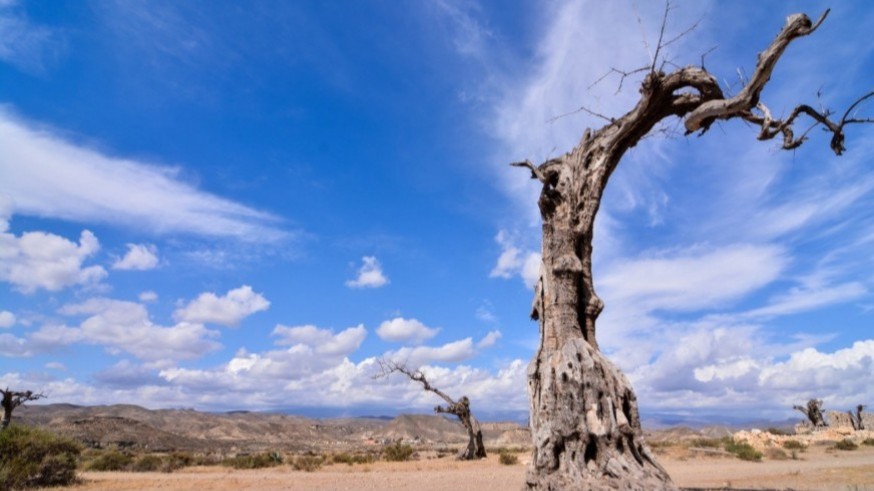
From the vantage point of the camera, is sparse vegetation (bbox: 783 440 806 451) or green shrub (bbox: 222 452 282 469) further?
sparse vegetation (bbox: 783 440 806 451)

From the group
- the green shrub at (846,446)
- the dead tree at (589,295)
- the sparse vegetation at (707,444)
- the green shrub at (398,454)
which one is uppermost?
the dead tree at (589,295)

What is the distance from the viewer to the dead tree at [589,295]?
6500mm

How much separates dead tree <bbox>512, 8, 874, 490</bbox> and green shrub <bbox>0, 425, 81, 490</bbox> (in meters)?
15.2

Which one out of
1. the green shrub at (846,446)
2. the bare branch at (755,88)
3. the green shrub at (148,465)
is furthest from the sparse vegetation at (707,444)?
the bare branch at (755,88)

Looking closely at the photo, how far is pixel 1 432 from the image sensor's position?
15797 millimetres

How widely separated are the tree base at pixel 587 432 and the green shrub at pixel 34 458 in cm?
1509

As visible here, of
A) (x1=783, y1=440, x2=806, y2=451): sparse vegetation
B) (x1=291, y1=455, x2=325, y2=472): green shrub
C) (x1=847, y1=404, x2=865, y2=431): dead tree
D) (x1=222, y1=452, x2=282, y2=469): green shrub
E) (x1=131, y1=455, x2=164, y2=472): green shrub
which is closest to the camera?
(x1=291, y1=455, x2=325, y2=472): green shrub

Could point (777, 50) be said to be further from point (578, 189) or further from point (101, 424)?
point (101, 424)

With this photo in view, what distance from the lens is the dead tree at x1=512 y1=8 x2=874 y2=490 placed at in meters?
6.50

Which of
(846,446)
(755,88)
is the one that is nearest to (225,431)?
(846,446)

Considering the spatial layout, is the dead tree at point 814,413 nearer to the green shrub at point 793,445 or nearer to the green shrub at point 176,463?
the green shrub at point 793,445

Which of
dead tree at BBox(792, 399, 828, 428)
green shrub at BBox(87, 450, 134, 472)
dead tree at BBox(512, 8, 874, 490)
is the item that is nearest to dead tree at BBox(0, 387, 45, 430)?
green shrub at BBox(87, 450, 134, 472)

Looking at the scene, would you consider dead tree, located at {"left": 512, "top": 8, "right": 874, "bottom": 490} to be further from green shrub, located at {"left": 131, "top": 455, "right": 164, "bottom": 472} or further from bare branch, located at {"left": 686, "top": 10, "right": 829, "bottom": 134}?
green shrub, located at {"left": 131, "top": 455, "right": 164, "bottom": 472}

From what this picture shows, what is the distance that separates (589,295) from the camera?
25.9 ft
